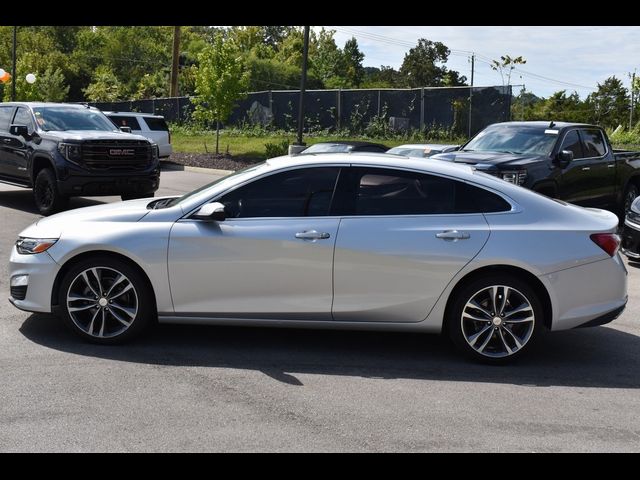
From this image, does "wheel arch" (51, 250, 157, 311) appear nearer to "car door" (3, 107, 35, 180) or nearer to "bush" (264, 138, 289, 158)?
"car door" (3, 107, 35, 180)

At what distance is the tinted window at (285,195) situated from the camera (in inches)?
234

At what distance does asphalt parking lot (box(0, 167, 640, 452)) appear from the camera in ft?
14.4

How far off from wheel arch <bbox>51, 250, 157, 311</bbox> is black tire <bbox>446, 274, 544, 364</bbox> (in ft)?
7.59

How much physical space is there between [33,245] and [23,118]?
8.62 metres

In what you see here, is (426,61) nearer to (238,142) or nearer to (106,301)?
(238,142)

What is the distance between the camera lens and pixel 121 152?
1288cm

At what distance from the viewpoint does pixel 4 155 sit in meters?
14.0

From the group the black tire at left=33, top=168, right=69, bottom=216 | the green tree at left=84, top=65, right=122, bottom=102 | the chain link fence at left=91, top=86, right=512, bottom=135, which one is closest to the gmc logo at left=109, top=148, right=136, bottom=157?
the black tire at left=33, top=168, right=69, bottom=216

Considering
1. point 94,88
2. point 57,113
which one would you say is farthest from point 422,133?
point 94,88

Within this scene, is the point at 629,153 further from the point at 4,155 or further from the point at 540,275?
the point at 4,155

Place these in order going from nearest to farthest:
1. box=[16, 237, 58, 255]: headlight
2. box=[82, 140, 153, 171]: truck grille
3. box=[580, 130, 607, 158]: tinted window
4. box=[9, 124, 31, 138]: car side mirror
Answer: box=[16, 237, 58, 255]: headlight, box=[82, 140, 153, 171]: truck grille, box=[580, 130, 607, 158]: tinted window, box=[9, 124, 31, 138]: car side mirror

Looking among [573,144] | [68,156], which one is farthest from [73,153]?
[573,144]
